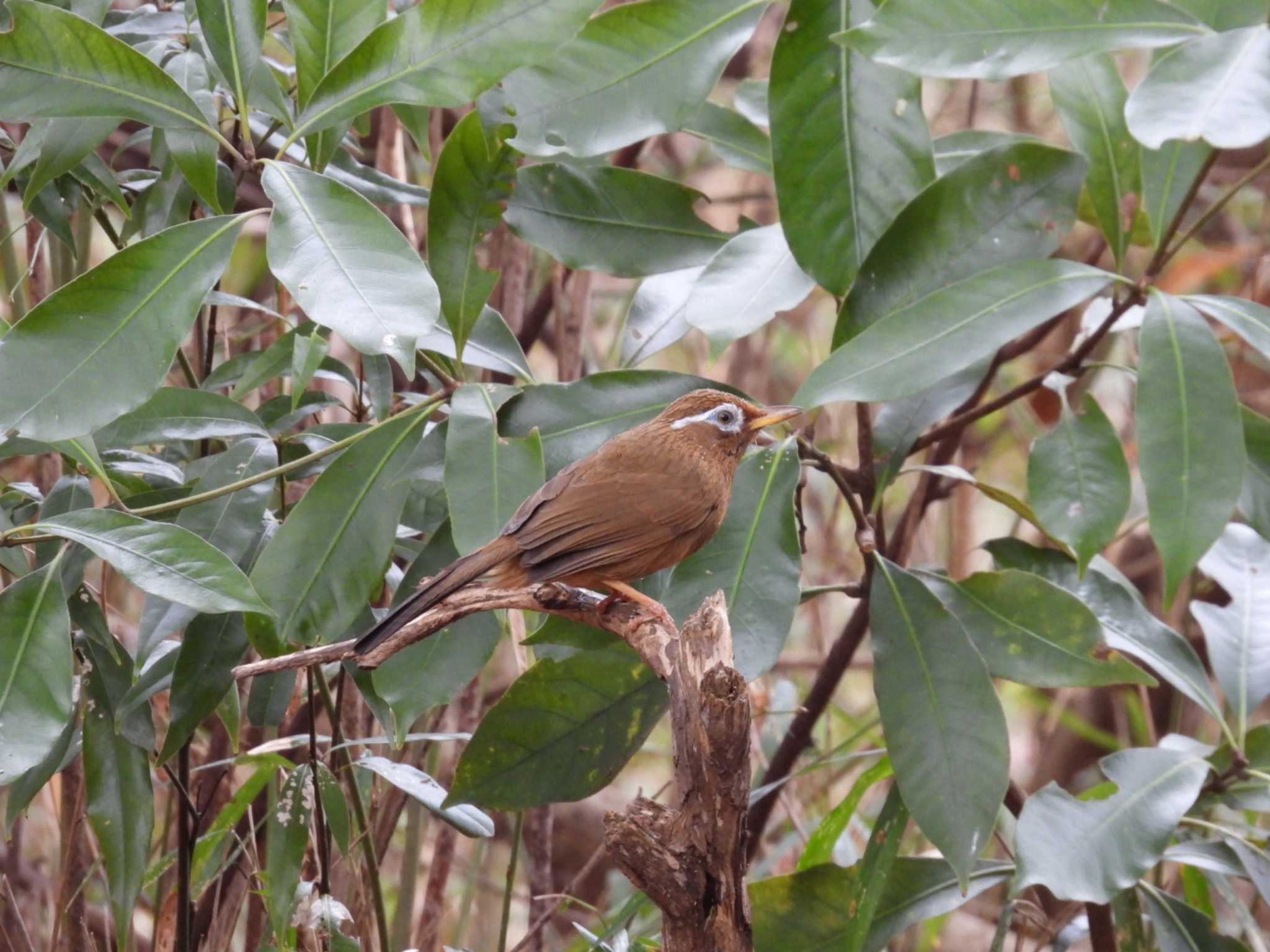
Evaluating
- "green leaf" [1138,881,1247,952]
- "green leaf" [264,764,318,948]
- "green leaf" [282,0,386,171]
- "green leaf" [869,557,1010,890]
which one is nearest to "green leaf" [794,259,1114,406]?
"green leaf" [869,557,1010,890]

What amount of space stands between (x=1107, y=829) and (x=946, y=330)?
1.03 m

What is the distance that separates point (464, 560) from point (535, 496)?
307 millimetres

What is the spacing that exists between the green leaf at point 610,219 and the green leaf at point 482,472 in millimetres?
540

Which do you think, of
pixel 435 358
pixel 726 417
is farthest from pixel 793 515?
pixel 435 358

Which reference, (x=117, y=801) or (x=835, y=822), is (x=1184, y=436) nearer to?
(x=835, y=822)

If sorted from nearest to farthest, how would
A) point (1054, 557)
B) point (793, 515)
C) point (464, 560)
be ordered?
1. point (464, 560)
2. point (793, 515)
3. point (1054, 557)

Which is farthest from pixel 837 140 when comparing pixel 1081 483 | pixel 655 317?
pixel 1081 483

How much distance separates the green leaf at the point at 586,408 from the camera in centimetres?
261

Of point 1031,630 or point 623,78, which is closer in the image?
point 623,78

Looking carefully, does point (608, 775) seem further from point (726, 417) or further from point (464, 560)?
point (726, 417)

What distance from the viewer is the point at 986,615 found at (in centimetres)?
266

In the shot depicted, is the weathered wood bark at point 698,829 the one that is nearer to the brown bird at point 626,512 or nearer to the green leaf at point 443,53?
the brown bird at point 626,512

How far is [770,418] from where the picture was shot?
2879mm

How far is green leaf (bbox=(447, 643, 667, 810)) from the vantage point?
2.63 metres
